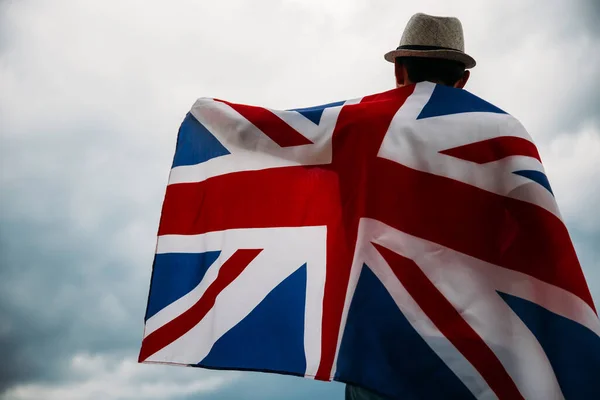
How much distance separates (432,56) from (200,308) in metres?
2.32

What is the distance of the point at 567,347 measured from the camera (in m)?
4.11

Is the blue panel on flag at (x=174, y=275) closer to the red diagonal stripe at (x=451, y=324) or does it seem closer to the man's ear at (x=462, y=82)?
the red diagonal stripe at (x=451, y=324)

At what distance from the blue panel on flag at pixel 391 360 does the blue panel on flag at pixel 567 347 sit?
542mm

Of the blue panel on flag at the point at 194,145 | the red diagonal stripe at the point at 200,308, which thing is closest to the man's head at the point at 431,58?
the blue panel on flag at the point at 194,145

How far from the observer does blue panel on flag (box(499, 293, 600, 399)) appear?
4031mm

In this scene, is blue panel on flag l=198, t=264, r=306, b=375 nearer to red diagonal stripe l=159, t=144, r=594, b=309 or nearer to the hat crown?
red diagonal stripe l=159, t=144, r=594, b=309

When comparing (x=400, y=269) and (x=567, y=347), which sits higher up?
(x=400, y=269)

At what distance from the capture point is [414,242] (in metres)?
4.27

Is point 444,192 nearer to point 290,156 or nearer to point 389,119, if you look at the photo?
point 389,119

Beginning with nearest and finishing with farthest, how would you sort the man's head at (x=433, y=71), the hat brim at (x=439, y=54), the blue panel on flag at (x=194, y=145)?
the hat brim at (x=439, y=54) < the man's head at (x=433, y=71) < the blue panel on flag at (x=194, y=145)

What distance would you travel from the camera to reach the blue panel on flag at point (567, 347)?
4.03m

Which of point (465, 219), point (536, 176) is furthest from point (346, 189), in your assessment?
point (536, 176)

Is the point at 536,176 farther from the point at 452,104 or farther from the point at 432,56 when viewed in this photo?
the point at 432,56

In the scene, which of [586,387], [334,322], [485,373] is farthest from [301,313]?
[586,387]
